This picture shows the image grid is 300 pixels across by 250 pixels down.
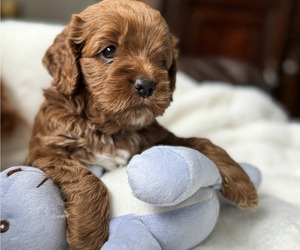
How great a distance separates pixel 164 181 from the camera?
113cm

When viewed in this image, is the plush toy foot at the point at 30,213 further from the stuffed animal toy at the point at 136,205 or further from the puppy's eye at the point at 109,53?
the puppy's eye at the point at 109,53

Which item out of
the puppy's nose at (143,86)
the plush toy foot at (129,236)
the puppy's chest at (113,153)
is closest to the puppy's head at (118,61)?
the puppy's nose at (143,86)

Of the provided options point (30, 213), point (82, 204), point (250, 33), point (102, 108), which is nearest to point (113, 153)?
point (102, 108)

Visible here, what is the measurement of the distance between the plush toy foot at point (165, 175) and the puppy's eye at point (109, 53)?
1.20 feet

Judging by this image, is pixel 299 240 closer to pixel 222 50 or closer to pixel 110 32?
pixel 110 32

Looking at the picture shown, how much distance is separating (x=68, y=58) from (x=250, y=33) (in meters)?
4.39

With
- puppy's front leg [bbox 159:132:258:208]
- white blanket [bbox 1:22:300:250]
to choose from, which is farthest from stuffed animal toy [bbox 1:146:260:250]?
white blanket [bbox 1:22:300:250]

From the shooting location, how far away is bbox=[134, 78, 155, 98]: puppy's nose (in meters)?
1.27

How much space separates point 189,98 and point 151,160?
1.75 meters

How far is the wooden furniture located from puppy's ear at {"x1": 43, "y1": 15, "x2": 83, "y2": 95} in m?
3.87

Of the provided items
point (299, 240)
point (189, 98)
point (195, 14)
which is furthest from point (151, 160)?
point (195, 14)

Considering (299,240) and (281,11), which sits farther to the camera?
(281,11)

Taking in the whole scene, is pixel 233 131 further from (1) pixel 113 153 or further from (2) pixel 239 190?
(1) pixel 113 153

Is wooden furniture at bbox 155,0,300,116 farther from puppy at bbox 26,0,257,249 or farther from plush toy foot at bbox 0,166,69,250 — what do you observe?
plush toy foot at bbox 0,166,69,250
